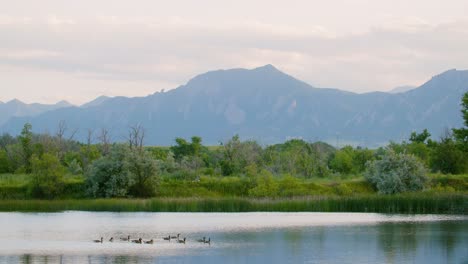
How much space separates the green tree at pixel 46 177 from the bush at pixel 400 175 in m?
27.8

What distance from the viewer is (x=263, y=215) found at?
194 ft

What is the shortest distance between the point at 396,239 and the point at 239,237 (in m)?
8.25

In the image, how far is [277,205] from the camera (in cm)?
6250

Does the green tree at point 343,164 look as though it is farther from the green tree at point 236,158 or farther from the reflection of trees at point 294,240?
the reflection of trees at point 294,240

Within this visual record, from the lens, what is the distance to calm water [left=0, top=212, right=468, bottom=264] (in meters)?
36.4

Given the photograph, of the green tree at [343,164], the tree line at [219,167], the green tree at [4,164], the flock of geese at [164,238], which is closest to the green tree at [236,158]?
the tree line at [219,167]

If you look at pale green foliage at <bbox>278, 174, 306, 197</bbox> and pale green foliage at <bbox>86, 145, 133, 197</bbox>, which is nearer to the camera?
pale green foliage at <bbox>278, 174, 306, 197</bbox>

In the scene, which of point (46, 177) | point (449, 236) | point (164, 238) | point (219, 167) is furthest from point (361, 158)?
point (164, 238)

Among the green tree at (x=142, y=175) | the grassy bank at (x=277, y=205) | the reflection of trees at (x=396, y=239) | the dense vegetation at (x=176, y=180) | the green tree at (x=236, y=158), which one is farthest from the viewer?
the green tree at (x=236, y=158)

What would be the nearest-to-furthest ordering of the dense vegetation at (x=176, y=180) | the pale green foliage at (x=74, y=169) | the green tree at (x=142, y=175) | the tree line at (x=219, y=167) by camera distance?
the dense vegetation at (x=176, y=180)
the tree line at (x=219, y=167)
the green tree at (x=142, y=175)
the pale green foliage at (x=74, y=169)

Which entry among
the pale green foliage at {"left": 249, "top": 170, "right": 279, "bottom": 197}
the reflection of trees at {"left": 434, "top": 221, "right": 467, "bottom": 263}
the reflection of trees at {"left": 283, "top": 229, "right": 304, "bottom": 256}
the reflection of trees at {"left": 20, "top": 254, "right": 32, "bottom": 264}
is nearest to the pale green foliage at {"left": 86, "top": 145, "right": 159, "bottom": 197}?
the pale green foliage at {"left": 249, "top": 170, "right": 279, "bottom": 197}

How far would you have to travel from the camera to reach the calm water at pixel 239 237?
3644cm

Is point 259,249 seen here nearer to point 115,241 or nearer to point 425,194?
→ point 115,241

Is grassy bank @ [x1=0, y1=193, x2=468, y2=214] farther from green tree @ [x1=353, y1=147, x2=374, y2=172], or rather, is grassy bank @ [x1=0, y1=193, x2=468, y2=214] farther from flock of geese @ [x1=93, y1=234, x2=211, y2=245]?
green tree @ [x1=353, y1=147, x2=374, y2=172]
